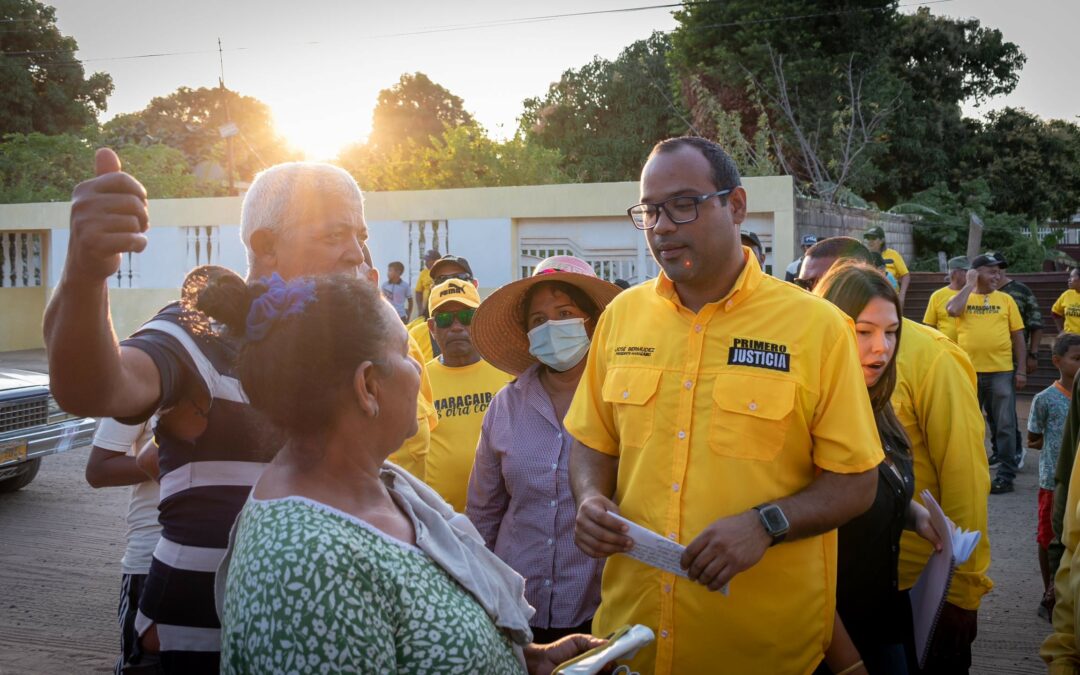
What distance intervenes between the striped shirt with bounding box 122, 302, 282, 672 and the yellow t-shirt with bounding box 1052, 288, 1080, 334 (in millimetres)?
10431

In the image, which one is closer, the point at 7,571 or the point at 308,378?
the point at 308,378

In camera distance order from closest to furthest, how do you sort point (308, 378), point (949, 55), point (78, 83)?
point (308, 378), point (949, 55), point (78, 83)

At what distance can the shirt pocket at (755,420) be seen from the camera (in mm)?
2545

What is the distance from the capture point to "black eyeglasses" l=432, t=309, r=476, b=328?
15.5 feet

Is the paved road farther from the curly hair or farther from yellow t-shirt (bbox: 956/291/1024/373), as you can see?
the curly hair

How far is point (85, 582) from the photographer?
6418 mm

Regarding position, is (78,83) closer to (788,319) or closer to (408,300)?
(408,300)

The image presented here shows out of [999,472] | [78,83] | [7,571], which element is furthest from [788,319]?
[78,83]

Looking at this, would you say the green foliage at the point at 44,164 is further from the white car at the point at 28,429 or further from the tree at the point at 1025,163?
the tree at the point at 1025,163

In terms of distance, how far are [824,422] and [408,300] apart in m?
14.3

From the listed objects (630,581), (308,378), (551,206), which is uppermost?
(551,206)

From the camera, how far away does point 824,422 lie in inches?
101

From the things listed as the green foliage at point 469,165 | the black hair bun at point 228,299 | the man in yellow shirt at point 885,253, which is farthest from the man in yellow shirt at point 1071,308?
the green foliage at point 469,165

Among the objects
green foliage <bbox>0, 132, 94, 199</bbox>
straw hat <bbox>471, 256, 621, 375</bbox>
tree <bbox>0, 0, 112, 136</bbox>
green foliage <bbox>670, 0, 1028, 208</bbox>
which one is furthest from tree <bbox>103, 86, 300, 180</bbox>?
straw hat <bbox>471, 256, 621, 375</bbox>
